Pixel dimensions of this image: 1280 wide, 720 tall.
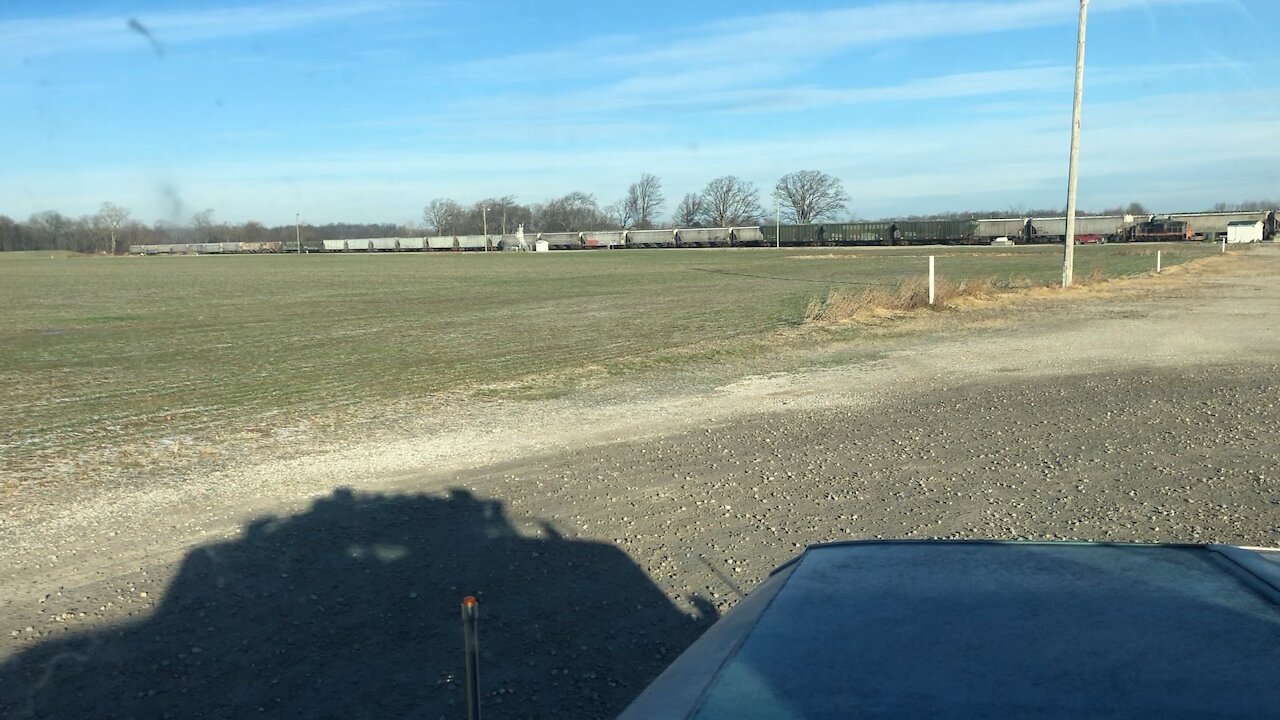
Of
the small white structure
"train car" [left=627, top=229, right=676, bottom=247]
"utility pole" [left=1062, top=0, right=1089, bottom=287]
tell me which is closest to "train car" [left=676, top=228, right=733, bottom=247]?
"train car" [left=627, top=229, right=676, bottom=247]

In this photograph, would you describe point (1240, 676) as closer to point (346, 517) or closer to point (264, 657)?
point (264, 657)

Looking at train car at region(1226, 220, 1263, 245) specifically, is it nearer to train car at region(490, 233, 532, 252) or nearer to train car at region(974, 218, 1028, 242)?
train car at region(974, 218, 1028, 242)

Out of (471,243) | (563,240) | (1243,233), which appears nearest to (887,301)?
(1243,233)

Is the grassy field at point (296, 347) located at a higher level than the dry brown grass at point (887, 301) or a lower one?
lower

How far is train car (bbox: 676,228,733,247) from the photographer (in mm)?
109688

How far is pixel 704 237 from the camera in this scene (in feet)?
364

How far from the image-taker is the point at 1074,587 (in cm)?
206

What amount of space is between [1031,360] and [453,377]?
8.67 m

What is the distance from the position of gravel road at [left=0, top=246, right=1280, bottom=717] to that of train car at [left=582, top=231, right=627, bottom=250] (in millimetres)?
105215

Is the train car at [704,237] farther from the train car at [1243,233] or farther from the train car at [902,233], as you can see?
the train car at [1243,233]

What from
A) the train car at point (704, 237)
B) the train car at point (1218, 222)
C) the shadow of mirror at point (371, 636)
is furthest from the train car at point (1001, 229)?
the shadow of mirror at point (371, 636)

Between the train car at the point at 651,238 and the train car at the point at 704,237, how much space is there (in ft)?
3.50

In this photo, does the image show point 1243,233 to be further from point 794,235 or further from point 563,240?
point 563,240

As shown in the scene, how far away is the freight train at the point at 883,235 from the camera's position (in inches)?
3401
